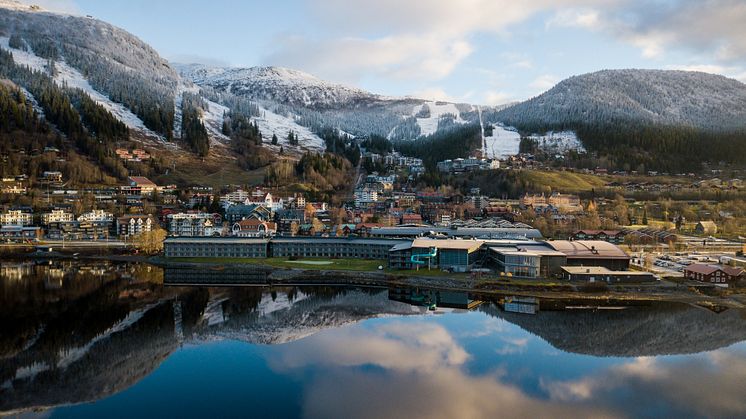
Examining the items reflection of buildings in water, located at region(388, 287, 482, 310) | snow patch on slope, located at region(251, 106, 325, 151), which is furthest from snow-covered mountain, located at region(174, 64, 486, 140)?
reflection of buildings in water, located at region(388, 287, 482, 310)

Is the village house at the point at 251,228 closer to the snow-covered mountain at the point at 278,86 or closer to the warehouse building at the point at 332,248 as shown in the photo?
the warehouse building at the point at 332,248

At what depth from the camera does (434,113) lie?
127m

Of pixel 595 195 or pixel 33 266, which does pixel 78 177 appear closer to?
pixel 33 266

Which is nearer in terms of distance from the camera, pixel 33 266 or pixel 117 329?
pixel 117 329

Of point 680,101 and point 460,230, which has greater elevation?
point 680,101

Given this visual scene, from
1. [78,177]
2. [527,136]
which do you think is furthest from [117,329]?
[527,136]

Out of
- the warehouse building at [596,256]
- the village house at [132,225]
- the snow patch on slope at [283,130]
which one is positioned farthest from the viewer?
the snow patch on slope at [283,130]

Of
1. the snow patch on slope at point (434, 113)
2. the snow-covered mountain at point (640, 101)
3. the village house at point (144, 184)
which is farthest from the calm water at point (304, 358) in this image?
the snow patch on slope at point (434, 113)

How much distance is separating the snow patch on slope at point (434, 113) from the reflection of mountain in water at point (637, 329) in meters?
81.8

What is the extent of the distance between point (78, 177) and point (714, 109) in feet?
264

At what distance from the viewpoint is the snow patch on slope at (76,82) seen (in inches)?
2242

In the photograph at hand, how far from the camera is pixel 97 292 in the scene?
57.2 ft

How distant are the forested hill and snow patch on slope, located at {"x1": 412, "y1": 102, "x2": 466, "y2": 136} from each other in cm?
2132

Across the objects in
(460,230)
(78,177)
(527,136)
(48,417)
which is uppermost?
(527,136)
